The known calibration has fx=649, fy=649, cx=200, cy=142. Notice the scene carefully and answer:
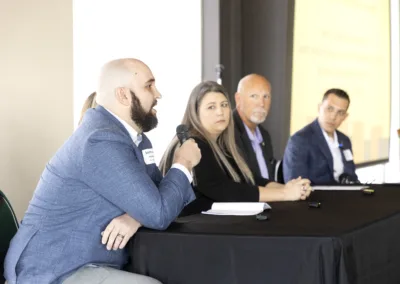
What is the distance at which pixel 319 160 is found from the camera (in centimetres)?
494

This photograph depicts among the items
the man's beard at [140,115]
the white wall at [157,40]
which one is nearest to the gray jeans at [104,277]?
the man's beard at [140,115]

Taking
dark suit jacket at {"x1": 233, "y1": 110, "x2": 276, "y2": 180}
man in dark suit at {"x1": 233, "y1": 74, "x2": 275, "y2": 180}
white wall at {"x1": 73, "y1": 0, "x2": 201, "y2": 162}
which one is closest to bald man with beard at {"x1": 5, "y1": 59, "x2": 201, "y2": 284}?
dark suit jacket at {"x1": 233, "y1": 110, "x2": 276, "y2": 180}

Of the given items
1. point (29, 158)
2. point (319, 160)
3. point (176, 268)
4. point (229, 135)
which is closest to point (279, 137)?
point (319, 160)

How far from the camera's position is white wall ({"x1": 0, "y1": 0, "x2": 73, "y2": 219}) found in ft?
11.3

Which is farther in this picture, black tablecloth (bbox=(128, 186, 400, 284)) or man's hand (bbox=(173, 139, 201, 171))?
man's hand (bbox=(173, 139, 201, 171))

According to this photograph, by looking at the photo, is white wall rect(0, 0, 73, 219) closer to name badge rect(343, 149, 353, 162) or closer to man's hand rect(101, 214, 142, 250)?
man's hand rect(101, 214, 142, 250)

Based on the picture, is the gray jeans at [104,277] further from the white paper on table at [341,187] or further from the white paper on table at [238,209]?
the white paper on table at [341,187]

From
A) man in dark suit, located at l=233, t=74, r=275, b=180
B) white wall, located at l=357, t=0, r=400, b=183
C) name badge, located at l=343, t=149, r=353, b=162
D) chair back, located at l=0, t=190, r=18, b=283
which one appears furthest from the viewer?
white wall, located at l=357, t=0, r=400, b=183

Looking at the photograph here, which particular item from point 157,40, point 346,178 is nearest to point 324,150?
point 346,178

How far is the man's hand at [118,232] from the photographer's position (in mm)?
2395

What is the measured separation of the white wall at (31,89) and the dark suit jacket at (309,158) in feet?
5.83

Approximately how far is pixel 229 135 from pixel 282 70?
11.0 ft

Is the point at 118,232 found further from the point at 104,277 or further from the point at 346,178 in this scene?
the point at 346,178

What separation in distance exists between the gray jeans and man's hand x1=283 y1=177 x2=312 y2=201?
115 cm
